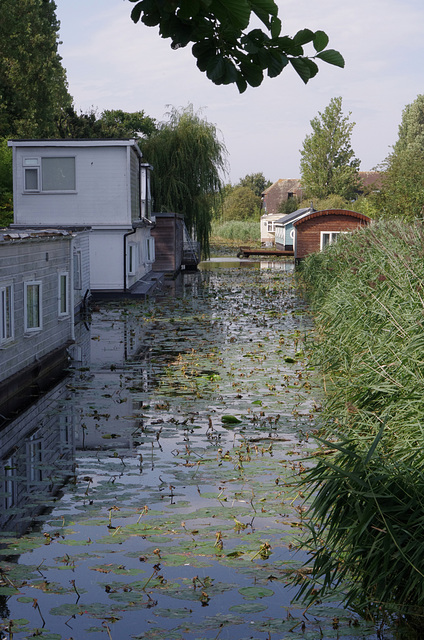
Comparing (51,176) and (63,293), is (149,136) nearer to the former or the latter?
(51,176)

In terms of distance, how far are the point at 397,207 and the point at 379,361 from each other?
1483 inches

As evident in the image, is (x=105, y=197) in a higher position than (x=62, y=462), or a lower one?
higher

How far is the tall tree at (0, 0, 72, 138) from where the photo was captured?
180 ft

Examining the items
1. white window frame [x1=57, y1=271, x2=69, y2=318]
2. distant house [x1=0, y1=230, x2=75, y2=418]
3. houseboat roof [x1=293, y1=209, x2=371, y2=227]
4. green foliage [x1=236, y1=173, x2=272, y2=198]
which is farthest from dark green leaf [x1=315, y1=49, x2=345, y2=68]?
green foliage [x1=236, y1=173, x2=272, y2=198]

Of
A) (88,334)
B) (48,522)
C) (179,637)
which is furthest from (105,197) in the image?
(179,637)

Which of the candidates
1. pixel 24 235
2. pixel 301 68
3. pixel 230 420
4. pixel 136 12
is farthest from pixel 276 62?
pixel 24 235

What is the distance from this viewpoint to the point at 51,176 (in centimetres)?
3120

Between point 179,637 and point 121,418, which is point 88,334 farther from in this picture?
point 179,637

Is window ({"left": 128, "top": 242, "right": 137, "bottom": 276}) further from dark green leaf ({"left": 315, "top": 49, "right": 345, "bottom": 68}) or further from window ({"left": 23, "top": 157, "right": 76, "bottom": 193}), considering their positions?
dark green leaf ({"left": 315, "top": 49, "right": 345, "bottom": 68})

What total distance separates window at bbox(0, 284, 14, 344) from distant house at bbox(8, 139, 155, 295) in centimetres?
1725

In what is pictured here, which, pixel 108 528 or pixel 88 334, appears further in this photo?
pixel 88 334

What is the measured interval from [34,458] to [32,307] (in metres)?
5.67

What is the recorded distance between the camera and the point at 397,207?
45.9 meters

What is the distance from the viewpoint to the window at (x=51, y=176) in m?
30.9
